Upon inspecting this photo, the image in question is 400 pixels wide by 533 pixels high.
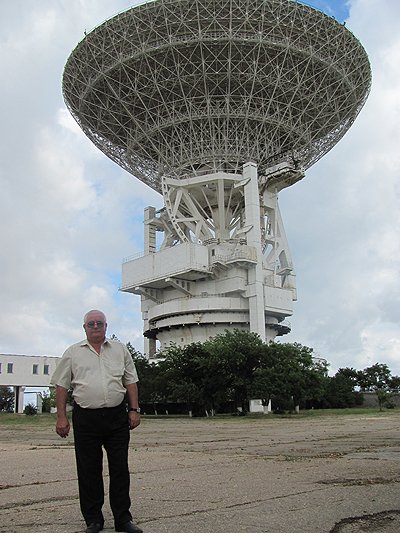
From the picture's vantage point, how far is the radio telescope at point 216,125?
5812 centimetres

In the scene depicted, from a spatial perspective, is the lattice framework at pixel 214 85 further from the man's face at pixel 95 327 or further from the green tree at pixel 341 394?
the man's face at pixel 95 327

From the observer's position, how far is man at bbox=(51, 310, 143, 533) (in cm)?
623

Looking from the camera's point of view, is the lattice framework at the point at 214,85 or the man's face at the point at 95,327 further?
the lattice framework at the point at 214,85

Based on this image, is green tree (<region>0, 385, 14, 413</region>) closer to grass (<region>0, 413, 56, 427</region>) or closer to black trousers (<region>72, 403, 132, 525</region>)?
grass (<region>0, 413, 56, 427</region>)

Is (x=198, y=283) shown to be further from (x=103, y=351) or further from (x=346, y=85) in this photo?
(x=103, y=351)

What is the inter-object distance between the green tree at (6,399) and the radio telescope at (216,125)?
3095 cm

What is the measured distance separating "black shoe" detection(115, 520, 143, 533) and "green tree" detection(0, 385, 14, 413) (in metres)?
89.7

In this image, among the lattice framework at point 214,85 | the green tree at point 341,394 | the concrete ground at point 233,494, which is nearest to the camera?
the concrete ground at point 233,494

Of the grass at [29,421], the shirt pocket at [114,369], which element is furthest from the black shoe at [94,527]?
the grass at [29,421]

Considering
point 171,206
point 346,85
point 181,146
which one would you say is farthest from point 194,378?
point 346,85

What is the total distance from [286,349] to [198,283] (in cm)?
1701

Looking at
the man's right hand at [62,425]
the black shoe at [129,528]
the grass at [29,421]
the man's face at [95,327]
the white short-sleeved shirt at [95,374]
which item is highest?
the man's face at [95,327]

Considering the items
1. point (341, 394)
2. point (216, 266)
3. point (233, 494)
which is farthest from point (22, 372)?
point (233, 494)

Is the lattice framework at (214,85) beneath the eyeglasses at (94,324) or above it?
above
